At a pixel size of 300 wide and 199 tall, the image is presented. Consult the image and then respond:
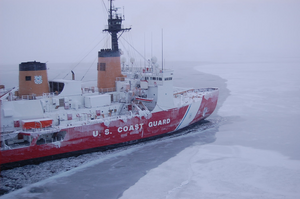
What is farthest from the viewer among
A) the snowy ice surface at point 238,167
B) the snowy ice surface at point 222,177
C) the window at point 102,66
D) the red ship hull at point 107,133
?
the window at point 102,66

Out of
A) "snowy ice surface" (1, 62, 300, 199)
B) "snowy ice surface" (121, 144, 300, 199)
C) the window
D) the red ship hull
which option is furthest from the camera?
the window

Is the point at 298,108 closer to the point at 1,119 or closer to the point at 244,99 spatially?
the point at 244,99

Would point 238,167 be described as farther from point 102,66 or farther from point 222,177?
point 102,66

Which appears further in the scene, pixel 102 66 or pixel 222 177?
pixel 102 66

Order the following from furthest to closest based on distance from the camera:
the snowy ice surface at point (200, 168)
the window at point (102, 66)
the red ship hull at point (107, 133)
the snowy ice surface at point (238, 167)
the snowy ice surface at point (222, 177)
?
Result: the window at point (102, 66) < the red ship hull at point (107, 133) < the snowy ice surface at point (200, 168) < the snowy ice surface at point (238, 167) < the snowy ice surface at point (222, 177)

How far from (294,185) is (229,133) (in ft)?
20.1

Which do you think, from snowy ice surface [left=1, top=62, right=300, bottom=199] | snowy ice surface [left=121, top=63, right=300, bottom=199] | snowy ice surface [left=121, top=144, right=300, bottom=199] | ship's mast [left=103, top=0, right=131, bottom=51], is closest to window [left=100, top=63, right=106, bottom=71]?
ship's mast [left=103, top=0, right=131, bottom=51]

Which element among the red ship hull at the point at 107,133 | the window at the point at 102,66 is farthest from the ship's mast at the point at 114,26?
the red ship hull at the point at 107,133

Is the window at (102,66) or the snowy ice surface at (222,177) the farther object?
the window at (102,66)

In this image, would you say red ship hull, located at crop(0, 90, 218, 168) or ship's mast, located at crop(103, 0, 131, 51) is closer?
red ship hull, located at crop(0, 90, 218, 168)

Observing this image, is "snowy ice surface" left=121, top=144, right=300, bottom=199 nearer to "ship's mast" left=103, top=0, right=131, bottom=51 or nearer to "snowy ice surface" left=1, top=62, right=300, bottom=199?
"snowy ice surface" left=1, top=62, right=300, bottom=199

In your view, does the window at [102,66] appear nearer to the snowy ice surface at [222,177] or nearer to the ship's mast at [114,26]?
the ship's mast at [114,26]

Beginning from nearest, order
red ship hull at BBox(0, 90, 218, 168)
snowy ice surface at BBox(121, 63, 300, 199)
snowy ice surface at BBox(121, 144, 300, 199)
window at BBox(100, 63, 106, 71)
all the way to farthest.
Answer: snowy ice surface at BBox(121, 144, 300, 199)
snowy ice surface at BBox(121, 63, 300, 199)
red ship hull at BBox(0, 90, 218, 168)
window at BBox(100, 63, 106, 71)

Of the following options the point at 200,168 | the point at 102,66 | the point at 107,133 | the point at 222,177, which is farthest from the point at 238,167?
the point at 102,66
